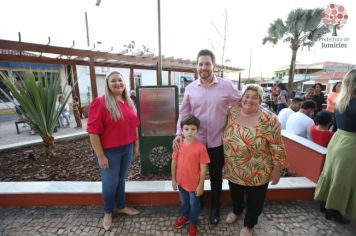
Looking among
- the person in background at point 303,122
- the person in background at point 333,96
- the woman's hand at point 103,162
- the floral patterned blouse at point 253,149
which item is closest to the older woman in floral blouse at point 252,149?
the floral patterned blouse at point 253,149

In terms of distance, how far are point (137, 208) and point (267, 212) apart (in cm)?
164

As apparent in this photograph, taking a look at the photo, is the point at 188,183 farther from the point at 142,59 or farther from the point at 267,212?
the point at 142,59

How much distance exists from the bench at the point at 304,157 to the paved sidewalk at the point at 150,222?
434mm

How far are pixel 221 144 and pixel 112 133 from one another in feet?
3.75

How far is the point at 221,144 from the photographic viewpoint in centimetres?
218

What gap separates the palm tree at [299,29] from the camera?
14.3m

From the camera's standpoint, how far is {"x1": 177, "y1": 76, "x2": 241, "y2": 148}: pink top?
209 centimetres

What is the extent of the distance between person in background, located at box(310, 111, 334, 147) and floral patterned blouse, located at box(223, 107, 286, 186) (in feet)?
4.10

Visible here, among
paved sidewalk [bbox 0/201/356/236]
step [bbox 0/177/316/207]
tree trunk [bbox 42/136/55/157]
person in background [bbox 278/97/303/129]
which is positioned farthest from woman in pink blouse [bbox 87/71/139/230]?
person in background [bbox 278/97/303/129]

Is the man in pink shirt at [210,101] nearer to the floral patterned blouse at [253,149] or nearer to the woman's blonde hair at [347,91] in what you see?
the floral patterned blouse at [253,149]

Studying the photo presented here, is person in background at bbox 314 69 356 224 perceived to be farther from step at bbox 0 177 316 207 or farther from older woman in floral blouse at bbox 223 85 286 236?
older woman in floral blouse at bbox 223 85 286 236

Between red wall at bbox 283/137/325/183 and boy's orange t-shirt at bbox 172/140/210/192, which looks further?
red wall at bbox 283/137/325/183

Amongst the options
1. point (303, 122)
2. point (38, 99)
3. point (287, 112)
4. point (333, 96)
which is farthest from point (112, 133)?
point (333, 96)

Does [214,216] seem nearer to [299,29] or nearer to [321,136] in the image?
[321,136]
